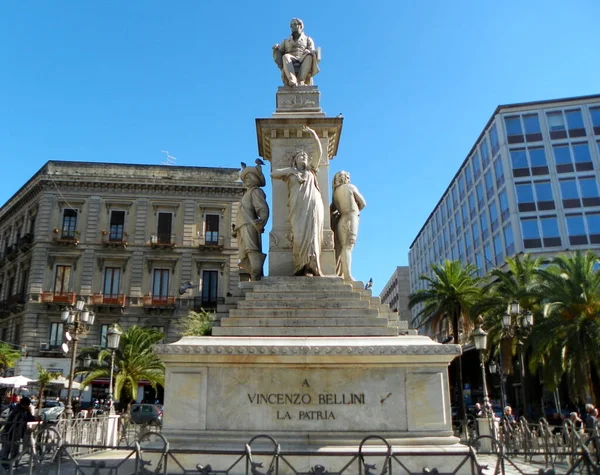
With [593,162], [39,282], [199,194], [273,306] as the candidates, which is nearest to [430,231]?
[593,162]

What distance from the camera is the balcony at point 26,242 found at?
45.2 metres

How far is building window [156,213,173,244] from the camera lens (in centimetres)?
4550

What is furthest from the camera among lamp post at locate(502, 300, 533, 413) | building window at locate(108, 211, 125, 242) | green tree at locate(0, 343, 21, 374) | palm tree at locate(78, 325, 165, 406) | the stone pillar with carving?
building window at locate(108, 211, 125, 242)

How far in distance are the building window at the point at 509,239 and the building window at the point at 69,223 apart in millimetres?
36460

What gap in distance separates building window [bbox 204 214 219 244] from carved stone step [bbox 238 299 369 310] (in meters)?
36.9

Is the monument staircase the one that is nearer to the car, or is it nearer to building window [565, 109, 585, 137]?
the car

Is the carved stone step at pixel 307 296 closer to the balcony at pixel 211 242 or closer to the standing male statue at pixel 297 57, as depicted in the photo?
the standing male statue at pixel 297 57

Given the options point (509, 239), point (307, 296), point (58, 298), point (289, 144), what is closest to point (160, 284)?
point (58, 298)

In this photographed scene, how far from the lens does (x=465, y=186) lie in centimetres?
6066

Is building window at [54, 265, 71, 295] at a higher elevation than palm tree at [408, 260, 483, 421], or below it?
higher

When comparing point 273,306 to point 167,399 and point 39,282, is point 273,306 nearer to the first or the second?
point 167,399

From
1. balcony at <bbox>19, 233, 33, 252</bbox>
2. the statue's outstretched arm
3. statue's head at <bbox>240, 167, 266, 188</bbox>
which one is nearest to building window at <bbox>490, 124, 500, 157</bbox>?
balcony at <bbox>19, 233, 33, 252</bbox>

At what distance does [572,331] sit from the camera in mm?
24344

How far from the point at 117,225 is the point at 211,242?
7.87 meters
